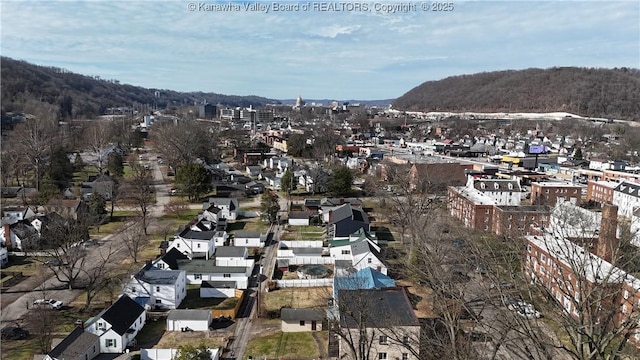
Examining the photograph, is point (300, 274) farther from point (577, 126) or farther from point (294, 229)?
point (577, 126)

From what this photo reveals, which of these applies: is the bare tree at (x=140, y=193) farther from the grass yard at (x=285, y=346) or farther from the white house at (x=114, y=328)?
the grass yard at (x=285, y=346)

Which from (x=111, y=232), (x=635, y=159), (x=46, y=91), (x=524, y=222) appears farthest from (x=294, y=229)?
→ (x=46, y=91)

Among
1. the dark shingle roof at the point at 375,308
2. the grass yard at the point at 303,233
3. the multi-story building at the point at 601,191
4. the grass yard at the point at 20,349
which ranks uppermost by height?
the multi-story building at the point at 601,191

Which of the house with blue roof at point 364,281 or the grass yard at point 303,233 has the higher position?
the house with blue roof at point 364,281

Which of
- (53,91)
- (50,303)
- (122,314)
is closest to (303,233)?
(122,314)

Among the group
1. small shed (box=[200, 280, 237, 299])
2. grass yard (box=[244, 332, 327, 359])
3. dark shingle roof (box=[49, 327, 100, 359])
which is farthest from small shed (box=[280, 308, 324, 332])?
dark shingle roof (box=[49, 327, 100, 359])

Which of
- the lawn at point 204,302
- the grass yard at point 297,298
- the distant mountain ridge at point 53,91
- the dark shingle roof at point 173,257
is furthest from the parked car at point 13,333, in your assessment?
the distant mountain ridge at point 53,91

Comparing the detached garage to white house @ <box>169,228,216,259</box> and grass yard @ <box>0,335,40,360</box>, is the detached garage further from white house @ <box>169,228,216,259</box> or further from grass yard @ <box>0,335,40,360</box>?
white house @ <box>169,228,216,259</box>
